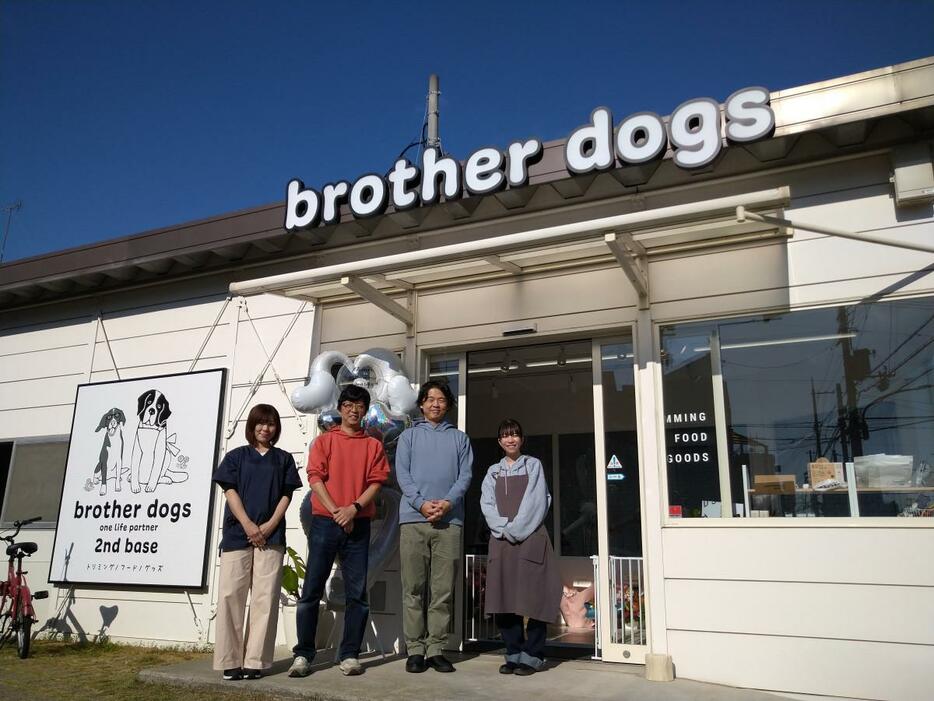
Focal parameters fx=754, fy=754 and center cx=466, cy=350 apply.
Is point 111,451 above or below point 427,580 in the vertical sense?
above

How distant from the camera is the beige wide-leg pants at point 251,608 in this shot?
4.25m

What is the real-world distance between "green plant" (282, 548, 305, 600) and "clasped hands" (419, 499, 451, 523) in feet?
4.20

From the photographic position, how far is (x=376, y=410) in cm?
498

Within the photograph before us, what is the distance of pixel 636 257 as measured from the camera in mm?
5008

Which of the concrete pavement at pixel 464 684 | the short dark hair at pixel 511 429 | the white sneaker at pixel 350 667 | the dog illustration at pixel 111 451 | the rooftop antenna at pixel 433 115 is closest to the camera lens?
the concrete pavement at pixel 464 684

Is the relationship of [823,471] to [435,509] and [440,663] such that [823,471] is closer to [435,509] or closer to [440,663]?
[435,509]

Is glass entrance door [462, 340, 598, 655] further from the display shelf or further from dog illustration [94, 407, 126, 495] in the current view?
dog illustration [94, 407, 126, 495]

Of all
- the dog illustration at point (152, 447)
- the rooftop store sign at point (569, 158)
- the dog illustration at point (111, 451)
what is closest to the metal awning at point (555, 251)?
the rooftop store sign at point (569, 158)

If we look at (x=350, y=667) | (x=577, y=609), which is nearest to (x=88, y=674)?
(x=350, y=667)

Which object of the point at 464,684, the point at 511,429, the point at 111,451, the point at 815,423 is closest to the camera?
the point at 464,684

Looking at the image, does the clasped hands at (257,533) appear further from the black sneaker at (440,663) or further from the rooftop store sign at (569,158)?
the rooftop store sign at (569,158)

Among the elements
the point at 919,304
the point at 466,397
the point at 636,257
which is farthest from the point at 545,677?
the point at 919,304

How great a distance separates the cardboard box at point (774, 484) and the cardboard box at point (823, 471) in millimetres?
106

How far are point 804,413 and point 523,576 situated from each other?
191cm
